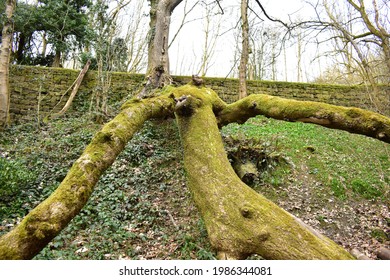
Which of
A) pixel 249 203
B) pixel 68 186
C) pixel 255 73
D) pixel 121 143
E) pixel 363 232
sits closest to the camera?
pixel 68 186

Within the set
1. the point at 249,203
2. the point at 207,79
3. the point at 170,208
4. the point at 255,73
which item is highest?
the point at 255,73

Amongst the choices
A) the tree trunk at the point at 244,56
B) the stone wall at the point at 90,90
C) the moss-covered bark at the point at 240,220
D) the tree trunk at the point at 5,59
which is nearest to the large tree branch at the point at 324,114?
the moss-covered bark at the point at 240,220

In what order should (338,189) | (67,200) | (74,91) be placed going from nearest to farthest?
1. (67,200)
2. (338,189)
3. (74,91)

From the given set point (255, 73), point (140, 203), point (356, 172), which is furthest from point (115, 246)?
point (255, 73)

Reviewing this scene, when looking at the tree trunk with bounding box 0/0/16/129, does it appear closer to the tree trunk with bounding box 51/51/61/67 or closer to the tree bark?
the tree bark

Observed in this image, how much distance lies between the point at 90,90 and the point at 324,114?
8214mm

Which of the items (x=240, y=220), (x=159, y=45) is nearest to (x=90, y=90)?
(x=159, y=45)

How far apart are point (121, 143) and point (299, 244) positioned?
6.23 feet

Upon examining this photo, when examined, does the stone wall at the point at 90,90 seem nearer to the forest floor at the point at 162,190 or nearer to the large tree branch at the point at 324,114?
the forest floor at the point at 162,190

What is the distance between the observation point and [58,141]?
6320 millimetres

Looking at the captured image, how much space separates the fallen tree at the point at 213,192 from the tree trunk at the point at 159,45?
4.13 meters

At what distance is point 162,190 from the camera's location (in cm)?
489

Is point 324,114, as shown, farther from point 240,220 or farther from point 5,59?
point 5,59
